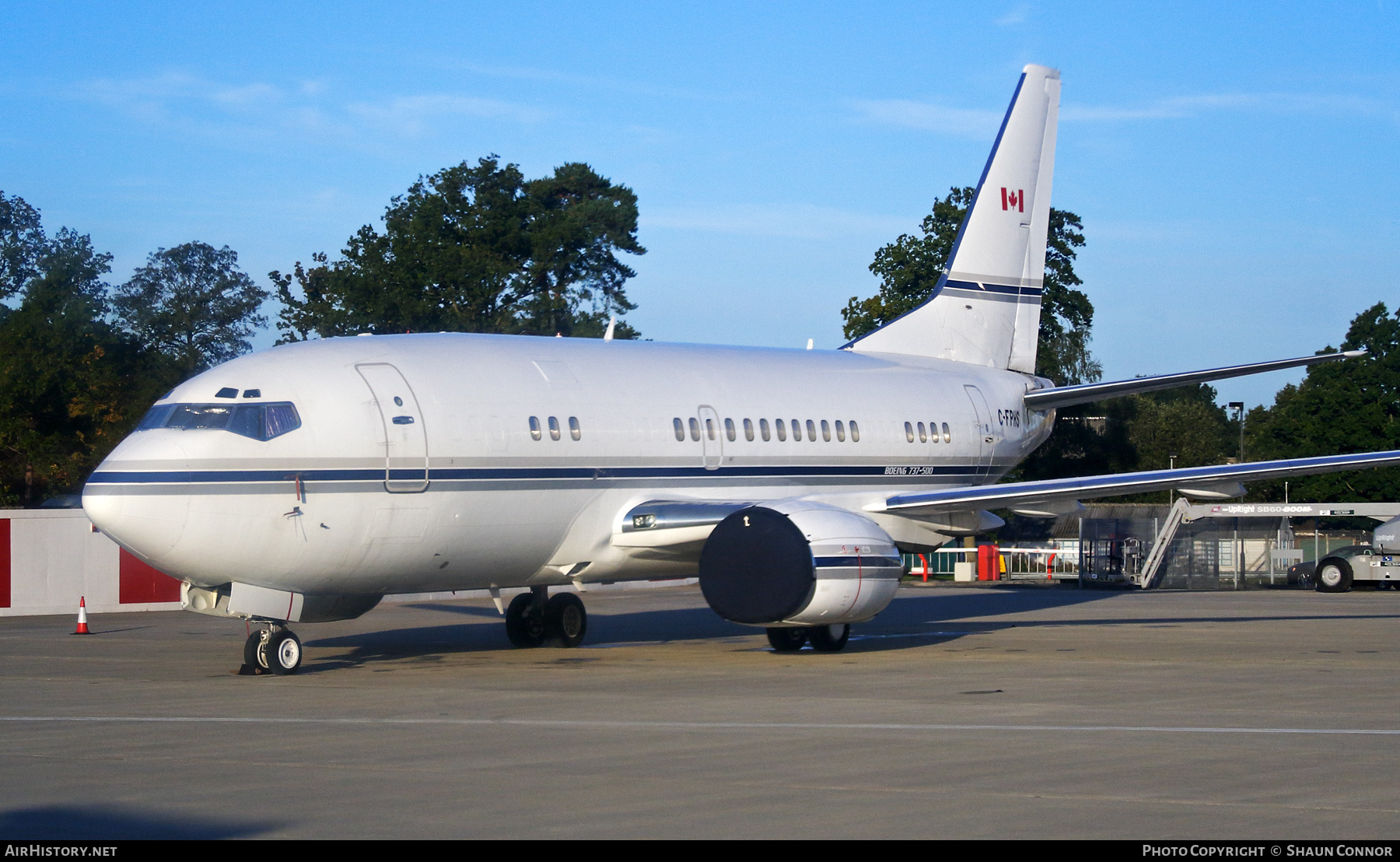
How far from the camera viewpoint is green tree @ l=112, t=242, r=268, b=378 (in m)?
83.8

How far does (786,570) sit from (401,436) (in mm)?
4819

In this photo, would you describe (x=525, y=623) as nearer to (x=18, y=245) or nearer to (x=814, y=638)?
(x=814, y=638)

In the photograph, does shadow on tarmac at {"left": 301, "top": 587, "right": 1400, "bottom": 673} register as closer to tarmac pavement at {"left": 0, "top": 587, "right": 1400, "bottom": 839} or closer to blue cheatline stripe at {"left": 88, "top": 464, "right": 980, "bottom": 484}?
tarmac pavement at {"left": 0, "top": 587, "right": 1400, "bottom": 839}

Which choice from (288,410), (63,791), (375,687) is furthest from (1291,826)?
(288,410)

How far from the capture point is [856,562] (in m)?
18.4

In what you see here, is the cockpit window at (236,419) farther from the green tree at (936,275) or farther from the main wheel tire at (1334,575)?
the green tree at (936,275)

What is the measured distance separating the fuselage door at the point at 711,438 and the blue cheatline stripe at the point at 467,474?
0.43 feet

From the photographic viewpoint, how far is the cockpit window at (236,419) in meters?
16.4

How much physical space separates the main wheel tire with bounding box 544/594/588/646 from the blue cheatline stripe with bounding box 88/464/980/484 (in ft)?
8.75

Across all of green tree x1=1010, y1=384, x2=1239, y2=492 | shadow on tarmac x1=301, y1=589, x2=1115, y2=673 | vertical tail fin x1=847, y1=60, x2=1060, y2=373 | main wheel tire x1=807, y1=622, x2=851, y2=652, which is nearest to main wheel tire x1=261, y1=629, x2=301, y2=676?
shadow on tarmac x1=301, y1=589, x2=1115, y2=673
